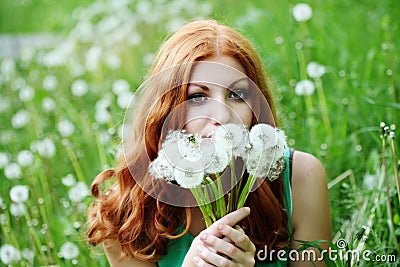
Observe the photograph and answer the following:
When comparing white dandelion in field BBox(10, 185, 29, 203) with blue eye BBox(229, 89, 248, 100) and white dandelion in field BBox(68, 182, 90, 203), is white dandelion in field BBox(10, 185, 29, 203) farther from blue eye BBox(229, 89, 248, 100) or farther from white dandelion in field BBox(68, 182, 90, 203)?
blue eye BBox(229, 89, 248, 100)

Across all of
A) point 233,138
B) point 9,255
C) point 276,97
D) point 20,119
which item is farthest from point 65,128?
point 233,138

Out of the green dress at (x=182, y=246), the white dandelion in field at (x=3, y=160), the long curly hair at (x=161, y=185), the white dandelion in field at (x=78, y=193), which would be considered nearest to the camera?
the long curly hair at (x=161, y=185)

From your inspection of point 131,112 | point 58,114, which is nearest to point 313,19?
point 58,114

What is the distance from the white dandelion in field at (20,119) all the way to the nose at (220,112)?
1.51 metres

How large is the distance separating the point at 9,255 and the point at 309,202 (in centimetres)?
73

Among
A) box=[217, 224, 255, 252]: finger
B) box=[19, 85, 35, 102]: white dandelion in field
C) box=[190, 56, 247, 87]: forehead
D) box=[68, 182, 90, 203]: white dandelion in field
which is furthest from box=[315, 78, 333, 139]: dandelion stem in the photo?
box=[19, 85, 35, 102]: white dandelion in field

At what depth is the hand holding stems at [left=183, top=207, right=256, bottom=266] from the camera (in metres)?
1.01

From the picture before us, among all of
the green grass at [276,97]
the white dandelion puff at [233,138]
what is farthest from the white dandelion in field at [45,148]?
the white dandelion puff at [233,138]

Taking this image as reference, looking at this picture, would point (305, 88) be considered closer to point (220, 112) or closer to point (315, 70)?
point (315, 70)

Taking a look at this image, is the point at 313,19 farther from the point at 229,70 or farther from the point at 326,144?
the point at 229,70

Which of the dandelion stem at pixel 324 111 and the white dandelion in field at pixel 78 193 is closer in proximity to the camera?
the white dandelion in field at pixel 78 193

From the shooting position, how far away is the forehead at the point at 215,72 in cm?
108

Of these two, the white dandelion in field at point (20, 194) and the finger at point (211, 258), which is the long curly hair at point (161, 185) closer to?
the finger at point (211, 258)

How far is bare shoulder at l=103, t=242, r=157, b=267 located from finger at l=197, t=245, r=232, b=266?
0.32 metres
